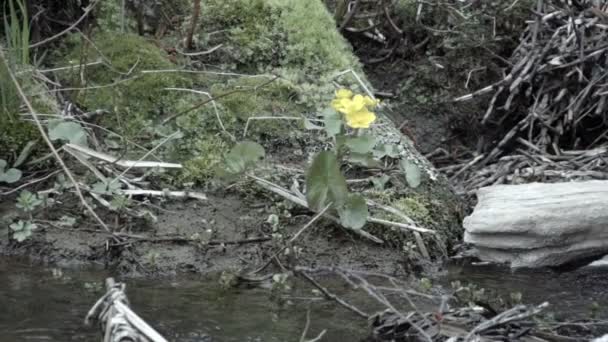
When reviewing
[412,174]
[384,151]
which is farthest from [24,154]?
[412,174]

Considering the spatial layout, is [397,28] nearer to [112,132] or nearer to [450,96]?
A: [450,96]

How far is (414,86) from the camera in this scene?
245 inches

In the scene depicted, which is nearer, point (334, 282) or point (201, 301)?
point (201, 301)

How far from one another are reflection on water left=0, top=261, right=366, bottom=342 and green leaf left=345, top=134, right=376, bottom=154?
26.7 inches

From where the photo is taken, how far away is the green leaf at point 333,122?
12.5ft

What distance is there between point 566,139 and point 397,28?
58.4 inches

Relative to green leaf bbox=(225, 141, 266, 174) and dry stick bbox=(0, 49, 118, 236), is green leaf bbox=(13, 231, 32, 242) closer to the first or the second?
dry stick bbox=(0, 49, 118, 236)

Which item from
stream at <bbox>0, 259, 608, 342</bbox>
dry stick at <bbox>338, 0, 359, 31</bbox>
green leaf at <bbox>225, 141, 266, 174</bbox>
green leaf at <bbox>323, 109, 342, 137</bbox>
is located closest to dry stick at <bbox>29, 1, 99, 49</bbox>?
green leaf at <bbox>225, 141, 266, 174</bbox>

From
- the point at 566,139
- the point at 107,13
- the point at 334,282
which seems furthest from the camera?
the point at 566,139

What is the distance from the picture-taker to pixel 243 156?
395cm

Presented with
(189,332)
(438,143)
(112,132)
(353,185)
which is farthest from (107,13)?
(189,332)

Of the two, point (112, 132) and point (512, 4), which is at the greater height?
point (512, 4)

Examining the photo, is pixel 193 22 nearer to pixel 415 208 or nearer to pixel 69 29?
pixel 69 29

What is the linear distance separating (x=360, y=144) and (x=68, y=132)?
131 centimetres
